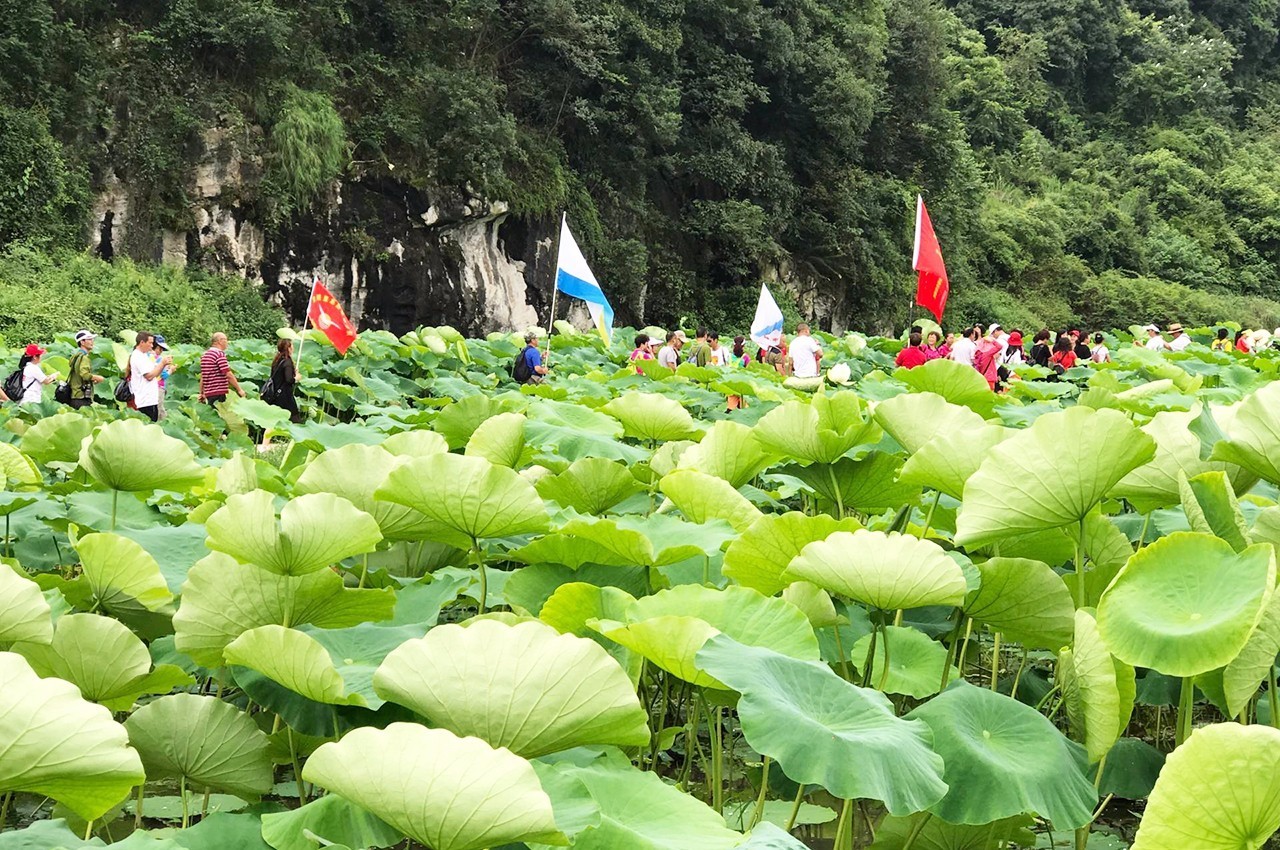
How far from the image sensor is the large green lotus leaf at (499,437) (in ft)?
6.66

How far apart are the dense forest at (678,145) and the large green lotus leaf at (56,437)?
12.0 metres

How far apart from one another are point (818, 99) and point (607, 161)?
4.62 meters

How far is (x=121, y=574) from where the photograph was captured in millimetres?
1429


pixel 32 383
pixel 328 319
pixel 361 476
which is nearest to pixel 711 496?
pixel 361 476

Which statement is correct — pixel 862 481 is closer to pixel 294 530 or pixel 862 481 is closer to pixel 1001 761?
pixel 1001 761

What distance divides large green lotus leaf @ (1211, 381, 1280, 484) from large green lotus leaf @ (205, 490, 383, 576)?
106 centimetres

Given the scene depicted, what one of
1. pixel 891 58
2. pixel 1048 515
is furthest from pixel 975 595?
pixel 891 58

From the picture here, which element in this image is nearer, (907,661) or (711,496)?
(907,661)

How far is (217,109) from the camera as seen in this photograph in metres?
15.0

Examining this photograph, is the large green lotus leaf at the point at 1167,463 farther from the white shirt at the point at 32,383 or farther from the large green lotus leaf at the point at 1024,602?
the white shirt at the point at 32,383

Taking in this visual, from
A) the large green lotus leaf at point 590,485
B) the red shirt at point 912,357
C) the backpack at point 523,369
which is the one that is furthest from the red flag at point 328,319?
the large green lotus leaf at point 590,485

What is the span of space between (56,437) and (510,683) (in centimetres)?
198

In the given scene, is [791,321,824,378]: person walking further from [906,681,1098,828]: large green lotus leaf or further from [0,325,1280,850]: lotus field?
[906,681,1098,828]: large green lotus leaf

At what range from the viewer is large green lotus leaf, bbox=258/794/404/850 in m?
0.94
